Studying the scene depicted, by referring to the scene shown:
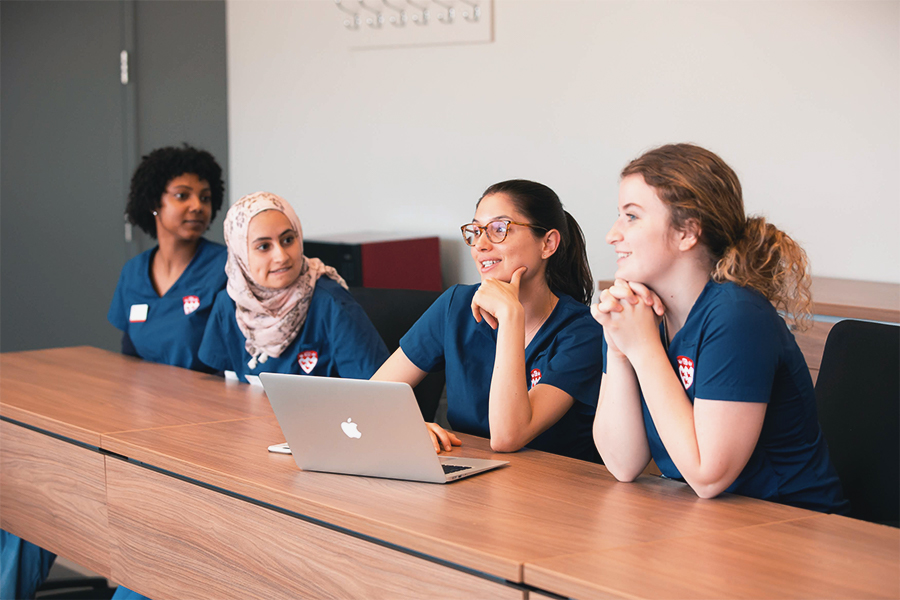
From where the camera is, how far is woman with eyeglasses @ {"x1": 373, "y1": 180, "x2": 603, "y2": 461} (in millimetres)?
1971

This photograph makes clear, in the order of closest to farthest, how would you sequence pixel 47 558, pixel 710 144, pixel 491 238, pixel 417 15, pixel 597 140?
pixel 491 238
pixel 47 558
pixel 710 144
pixel 597 140
pixel 417 15

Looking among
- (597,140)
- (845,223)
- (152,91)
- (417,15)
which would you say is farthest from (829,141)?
(152,91)

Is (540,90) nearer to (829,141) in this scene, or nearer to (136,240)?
(829,141)

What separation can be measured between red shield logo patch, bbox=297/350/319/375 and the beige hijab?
6 cm

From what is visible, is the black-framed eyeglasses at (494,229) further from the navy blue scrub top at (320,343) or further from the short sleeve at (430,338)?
the navy blue scrub top at (320,343)

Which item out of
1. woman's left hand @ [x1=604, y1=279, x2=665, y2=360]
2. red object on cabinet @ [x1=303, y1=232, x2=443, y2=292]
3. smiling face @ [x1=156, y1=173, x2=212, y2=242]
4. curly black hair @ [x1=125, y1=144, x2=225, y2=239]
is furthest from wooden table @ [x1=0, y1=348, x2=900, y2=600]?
red object on cabinet @ [x1=303, y1=232, x2=443, y2=292]

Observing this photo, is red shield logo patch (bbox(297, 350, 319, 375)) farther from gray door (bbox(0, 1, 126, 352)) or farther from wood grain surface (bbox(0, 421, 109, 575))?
gray door (bbox(0, 1, 126, 352))

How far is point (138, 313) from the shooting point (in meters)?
3.25

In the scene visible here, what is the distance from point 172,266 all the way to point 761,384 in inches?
93.3

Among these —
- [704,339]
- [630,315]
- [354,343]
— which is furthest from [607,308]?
[354,343]

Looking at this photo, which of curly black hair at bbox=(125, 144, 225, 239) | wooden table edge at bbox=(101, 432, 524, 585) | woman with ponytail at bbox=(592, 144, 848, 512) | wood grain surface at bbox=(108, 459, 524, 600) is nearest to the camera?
wooden table edge at bbox=(101, 432, 524, 585)

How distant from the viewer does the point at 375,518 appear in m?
1.43

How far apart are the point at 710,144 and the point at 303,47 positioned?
2.35m

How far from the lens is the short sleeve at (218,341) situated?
283cm
